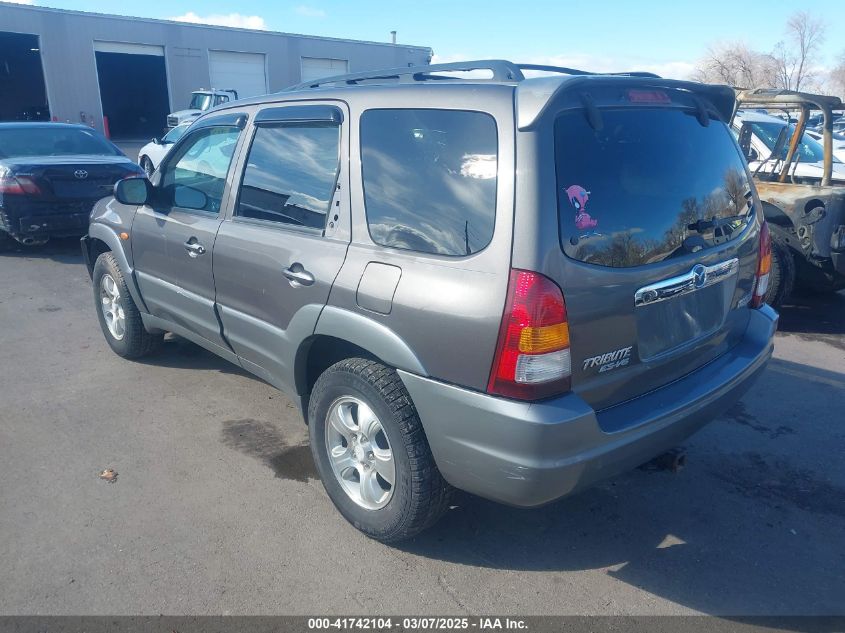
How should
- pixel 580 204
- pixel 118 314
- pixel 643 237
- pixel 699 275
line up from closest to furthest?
pixel 580 204, pixel 643 237, pixel 699 275, pixel 118 314

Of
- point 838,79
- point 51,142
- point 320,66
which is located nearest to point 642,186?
point 51,142

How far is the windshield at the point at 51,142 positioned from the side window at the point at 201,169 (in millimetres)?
5846

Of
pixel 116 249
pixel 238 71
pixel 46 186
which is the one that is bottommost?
pixel 46 186

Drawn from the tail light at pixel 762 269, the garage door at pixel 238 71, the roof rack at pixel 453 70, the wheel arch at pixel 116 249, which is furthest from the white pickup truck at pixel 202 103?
the tail light at pixel 762 269

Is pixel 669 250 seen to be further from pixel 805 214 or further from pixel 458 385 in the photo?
pixel 805 214

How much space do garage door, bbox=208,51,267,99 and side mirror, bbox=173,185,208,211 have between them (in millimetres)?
28407

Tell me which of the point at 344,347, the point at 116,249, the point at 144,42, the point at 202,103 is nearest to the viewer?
the point at 344,347

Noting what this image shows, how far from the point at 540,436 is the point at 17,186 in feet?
26.5

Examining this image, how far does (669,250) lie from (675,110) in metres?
0.67

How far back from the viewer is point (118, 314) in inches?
204

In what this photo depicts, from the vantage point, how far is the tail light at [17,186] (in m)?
8.09

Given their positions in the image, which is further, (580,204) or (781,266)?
(781,266)

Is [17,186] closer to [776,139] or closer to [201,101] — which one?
[776,139]

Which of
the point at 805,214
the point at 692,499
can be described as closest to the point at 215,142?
the point at 692,499
